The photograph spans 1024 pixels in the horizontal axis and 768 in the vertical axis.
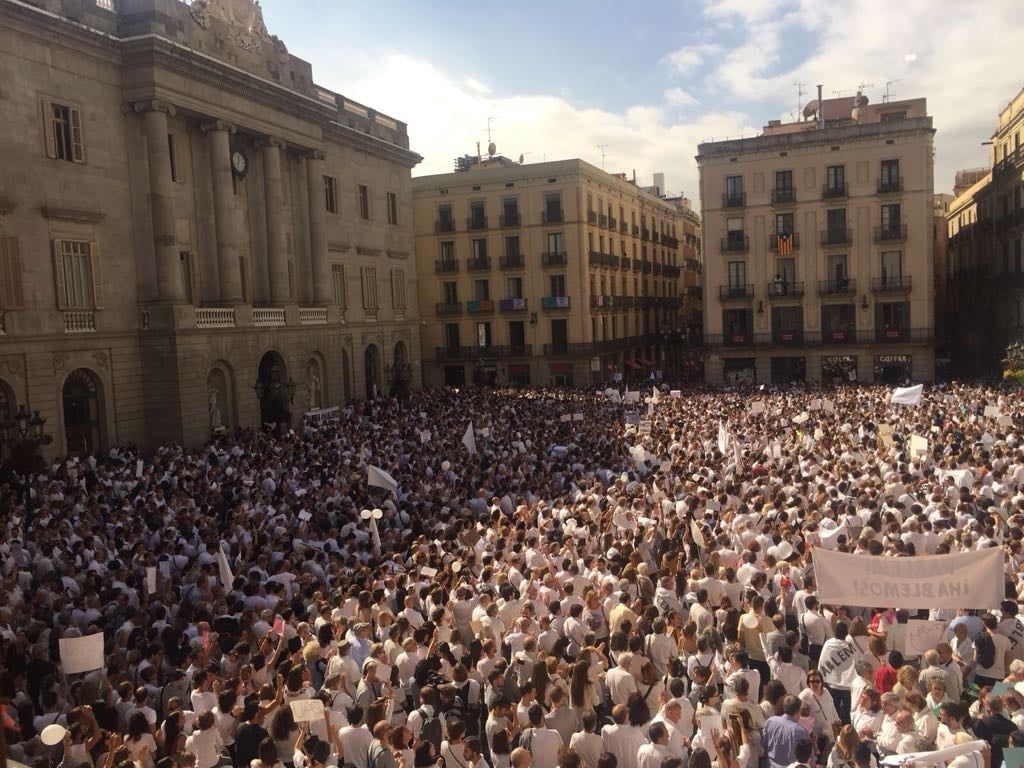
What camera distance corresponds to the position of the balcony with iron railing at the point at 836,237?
1975 inches

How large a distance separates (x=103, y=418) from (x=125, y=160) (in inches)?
342

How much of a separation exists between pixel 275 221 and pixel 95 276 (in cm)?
929

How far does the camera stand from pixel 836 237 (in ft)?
165

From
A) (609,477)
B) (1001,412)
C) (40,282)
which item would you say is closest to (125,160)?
(40,282)

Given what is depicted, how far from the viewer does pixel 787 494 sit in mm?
16594

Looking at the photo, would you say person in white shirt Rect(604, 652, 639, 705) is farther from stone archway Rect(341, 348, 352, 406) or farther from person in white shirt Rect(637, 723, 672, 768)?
stone archway Rect(341, 348, 352, 406)

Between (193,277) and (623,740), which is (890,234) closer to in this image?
(193,277)

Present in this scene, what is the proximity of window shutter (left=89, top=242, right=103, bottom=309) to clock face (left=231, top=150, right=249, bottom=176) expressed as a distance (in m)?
7.69

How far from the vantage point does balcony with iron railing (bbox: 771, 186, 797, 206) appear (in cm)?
5094

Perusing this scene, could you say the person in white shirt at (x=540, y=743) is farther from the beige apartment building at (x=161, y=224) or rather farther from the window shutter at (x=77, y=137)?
the window shutter at (x=77, y=137)

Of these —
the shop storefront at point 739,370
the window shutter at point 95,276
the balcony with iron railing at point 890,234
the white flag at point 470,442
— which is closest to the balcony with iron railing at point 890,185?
the balcony with iron railing at point 890,234

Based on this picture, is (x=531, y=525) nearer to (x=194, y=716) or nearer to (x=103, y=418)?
(x=194, y=716)

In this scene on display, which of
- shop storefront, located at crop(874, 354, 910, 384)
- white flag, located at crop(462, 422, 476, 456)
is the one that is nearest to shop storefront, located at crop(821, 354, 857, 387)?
shop storefront, located at crop(874, 354, 910, 384)

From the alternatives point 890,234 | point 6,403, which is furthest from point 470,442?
point 890,234
